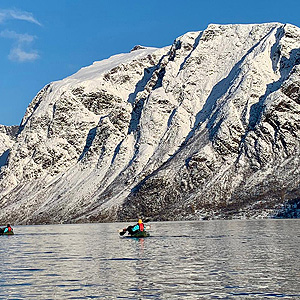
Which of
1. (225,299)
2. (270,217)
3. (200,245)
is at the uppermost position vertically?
(270,217)

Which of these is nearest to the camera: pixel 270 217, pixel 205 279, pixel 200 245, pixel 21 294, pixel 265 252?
pixel 21 294

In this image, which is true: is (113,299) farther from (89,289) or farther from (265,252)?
(265,252)

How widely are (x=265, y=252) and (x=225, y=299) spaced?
24635 millimetres

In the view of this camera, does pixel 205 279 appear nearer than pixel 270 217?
Yes

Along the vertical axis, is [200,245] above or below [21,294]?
above

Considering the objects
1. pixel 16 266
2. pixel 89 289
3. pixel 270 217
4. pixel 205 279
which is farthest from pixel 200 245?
pixel 270 217

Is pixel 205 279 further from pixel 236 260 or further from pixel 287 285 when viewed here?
pixel 236 260

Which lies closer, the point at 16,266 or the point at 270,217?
the point at 16,266

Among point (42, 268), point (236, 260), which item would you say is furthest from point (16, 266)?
point (236, 260)

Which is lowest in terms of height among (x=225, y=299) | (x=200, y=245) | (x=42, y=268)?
(x=225, y=299)

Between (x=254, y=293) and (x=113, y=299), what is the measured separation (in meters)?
7.62

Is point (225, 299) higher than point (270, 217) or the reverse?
the reverse

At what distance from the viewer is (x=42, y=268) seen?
46.5m

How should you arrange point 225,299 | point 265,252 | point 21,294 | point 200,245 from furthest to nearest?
point 200,245, point 265,252, point 21,294, point 225,299
